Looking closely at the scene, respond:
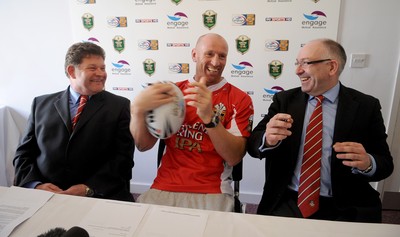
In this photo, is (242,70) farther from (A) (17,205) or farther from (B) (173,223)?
(A) (17,205)

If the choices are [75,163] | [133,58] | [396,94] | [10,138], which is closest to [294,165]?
[75,163]

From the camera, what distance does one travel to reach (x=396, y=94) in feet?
6.92

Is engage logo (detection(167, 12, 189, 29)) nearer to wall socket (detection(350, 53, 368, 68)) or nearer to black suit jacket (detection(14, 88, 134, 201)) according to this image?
black suit jacket (detection(14, 88, 134, 201))

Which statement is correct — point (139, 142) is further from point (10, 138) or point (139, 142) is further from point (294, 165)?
point (10, 138)

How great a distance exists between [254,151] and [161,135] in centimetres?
48

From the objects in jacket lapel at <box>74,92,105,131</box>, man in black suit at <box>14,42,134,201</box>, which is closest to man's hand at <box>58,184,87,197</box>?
man in black suit at <box>14,42,134,201</box>

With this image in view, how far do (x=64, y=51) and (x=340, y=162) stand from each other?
247 centimetres

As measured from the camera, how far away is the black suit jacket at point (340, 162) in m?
1.29

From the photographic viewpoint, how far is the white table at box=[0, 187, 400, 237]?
0.83 m

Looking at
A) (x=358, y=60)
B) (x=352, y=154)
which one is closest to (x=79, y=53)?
(x=352, y=154)

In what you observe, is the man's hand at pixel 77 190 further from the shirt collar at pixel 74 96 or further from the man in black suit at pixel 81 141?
the shirt collar at pixel 74 96

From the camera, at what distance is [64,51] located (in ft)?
8.48

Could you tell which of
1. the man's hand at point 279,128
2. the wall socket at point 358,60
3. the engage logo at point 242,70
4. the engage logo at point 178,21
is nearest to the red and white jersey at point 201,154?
the man's hand at point 279,128

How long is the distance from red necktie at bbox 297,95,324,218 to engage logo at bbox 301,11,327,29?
108 cm
